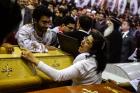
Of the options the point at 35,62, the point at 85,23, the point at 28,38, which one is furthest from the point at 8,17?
the point at 85,23

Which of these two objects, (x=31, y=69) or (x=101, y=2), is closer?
(x=31, y=69)

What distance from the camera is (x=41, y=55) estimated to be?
2441 millimetres

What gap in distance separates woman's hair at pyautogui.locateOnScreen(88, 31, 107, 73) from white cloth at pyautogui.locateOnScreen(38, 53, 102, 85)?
0.13 feet

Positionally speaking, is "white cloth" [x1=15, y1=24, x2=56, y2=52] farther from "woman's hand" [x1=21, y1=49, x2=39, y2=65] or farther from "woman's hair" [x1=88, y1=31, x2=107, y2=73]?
"woman's hair" [x1=88, y1=31, x2=107, y2=73]

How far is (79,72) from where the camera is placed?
7.54 feet

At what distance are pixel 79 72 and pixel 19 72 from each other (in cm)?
50

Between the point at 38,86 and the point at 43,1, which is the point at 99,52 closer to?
the point at 38,86

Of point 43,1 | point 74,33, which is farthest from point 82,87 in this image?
point 43,1

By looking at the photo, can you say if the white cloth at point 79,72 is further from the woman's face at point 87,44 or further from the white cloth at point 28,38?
the white cloth at point 28,38

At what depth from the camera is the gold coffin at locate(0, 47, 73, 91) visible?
2.17 meters

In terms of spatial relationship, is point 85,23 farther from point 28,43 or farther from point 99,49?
point 99,49

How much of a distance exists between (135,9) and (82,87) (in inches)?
317

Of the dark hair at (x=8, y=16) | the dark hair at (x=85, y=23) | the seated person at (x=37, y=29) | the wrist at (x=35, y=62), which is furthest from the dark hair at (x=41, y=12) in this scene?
the dark hair at (x=8, y=16)

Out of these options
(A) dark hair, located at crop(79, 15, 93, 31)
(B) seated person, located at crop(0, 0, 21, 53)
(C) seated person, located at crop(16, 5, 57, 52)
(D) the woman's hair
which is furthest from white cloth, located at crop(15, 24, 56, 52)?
(B) seated person, located at crop(0, 0, 21, 53)
